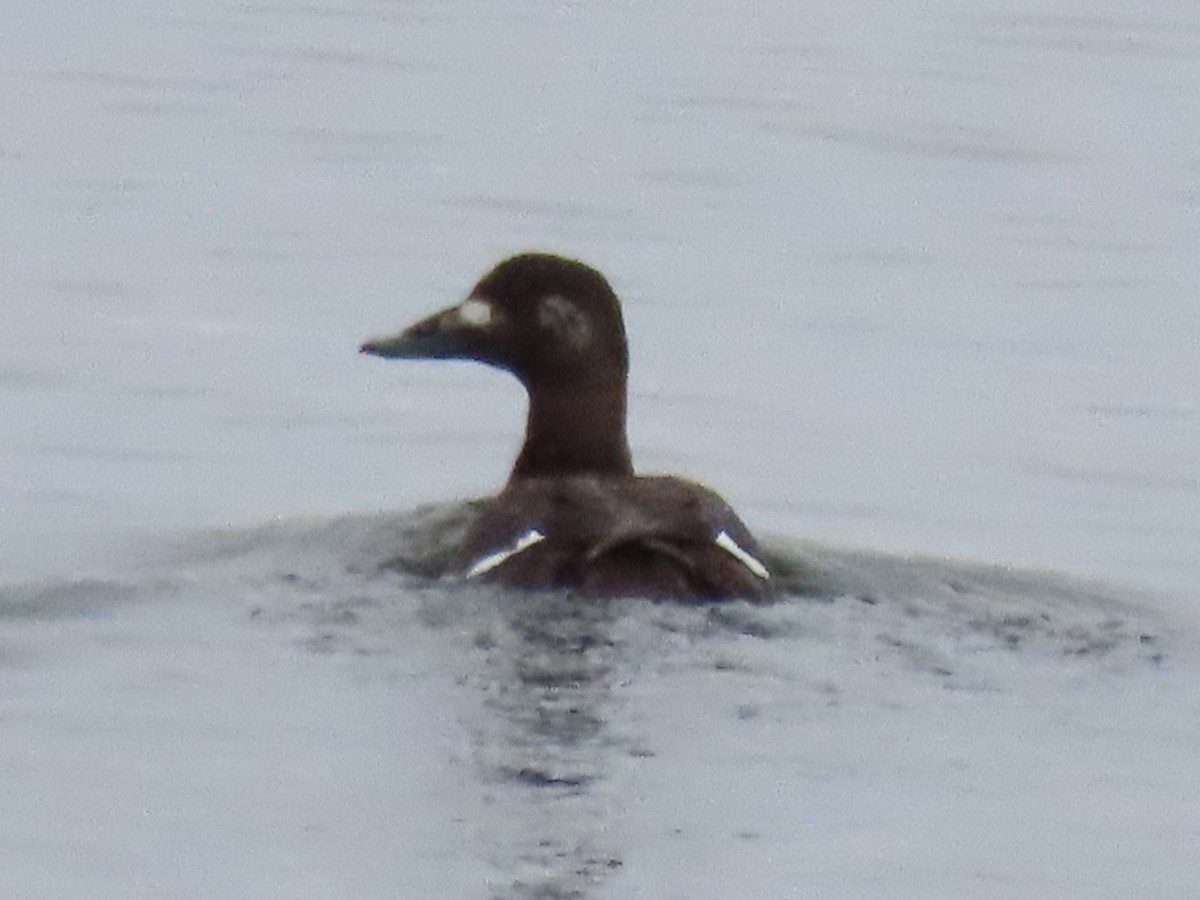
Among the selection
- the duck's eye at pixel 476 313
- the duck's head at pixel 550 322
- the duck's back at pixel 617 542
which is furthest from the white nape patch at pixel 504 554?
the duck's eye at pixel 476 313

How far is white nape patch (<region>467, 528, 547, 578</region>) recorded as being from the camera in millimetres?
10227

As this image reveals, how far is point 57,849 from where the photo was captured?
8555 millimetres

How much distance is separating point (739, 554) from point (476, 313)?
1498 mm

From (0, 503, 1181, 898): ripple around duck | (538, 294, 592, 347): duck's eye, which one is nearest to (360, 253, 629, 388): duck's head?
(538, 294, 592, 347): duck's eye

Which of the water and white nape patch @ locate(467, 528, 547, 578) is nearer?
the water

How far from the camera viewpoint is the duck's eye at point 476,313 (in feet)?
37.9

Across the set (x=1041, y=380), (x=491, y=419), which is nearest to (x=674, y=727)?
(x=491, y=419)

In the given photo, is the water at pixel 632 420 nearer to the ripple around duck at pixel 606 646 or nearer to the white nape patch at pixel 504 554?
the ripple around duck at pixel 606 646

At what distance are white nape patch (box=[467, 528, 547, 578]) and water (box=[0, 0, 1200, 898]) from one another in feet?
0.47

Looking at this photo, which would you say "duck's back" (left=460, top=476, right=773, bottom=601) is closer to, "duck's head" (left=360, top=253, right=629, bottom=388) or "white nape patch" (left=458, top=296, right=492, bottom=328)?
"duck's head" (left=360, top=253, right=629, bottom=388)

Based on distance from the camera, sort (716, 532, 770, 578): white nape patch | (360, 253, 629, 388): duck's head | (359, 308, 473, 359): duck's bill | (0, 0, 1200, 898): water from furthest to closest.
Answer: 1. (359, 308, 473, 359): duck's bill
2. (360, 253, 629, 388): duck's head
3. (716, 532, 770, 578): white nape patch
4. (0, 0, 1200, 898): water

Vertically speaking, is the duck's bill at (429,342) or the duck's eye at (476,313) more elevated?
the duck's eye at (476,313)

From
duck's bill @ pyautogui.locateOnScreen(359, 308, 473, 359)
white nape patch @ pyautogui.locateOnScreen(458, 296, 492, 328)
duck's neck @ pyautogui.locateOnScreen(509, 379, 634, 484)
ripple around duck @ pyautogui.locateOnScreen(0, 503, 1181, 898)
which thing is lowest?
ripple around duck @ pyautogui.locateOnScreen(0, 503, 1181, 898)

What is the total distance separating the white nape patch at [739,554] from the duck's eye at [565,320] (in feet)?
3.38
